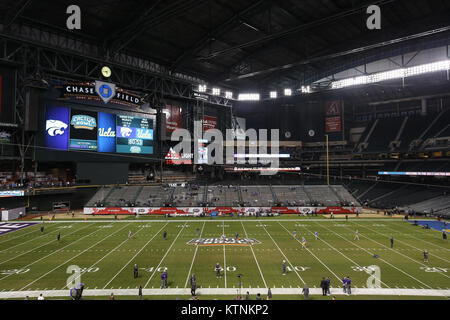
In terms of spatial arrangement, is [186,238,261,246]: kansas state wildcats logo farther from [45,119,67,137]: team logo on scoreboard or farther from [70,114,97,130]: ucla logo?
Answer: [45,119,67,137]: team logo on scoreboard

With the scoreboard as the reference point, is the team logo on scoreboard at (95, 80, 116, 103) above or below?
above

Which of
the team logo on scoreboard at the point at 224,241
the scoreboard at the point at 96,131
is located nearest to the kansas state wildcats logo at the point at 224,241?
the team logo on scoreboard at the point at 224,241

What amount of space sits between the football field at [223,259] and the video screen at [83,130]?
13.1 m

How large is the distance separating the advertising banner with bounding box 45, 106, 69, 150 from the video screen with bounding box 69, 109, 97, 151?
0.81 meters

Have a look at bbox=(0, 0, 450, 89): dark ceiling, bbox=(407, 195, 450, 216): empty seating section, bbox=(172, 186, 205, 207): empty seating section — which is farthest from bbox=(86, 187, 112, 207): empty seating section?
bbox=(407, 195, 450, 216): empty seating section

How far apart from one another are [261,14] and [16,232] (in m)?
43.2

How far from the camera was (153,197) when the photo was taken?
46.9 meters

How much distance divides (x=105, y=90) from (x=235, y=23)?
23.8 metres

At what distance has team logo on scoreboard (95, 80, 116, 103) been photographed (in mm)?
42969

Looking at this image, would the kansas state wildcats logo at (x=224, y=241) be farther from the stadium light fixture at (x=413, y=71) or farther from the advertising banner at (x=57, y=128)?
the stadium light fixture at (x=413, y=71)

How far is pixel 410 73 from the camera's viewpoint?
1839 inches

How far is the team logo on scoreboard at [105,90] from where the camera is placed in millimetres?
42969

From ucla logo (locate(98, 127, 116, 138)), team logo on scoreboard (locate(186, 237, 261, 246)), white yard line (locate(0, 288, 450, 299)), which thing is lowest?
white yard line (locate(0, 288, 450, 299))
